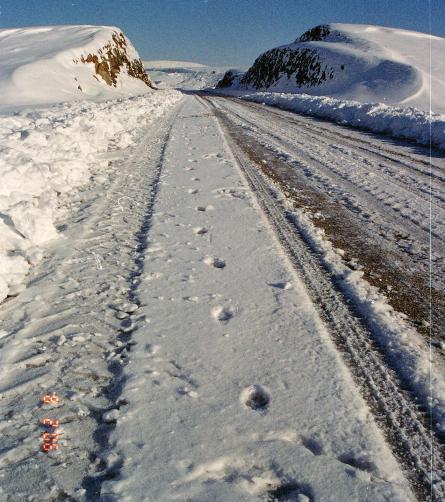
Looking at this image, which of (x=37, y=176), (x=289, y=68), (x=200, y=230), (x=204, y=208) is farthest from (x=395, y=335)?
(x=289, y=68)

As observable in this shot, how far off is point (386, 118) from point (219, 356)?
11.1m

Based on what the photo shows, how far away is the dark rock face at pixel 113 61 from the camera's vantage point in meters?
29.6

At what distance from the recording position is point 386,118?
11500 mm

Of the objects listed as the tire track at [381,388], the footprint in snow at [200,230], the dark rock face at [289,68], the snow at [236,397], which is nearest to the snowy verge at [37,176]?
the snow at [236,397]

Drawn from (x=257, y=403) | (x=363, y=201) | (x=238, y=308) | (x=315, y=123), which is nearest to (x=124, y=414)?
(x=257, y=403)

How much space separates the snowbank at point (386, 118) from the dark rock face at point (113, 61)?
1826 cm

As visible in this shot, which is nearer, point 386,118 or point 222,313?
point 222,313

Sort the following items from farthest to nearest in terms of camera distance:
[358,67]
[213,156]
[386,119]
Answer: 1. [358,67]
2. [386,119]
3. [213,156]

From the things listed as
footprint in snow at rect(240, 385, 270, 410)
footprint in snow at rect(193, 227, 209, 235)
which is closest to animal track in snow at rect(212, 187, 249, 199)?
footprint in snow at rect(193, 227, 209, 235)

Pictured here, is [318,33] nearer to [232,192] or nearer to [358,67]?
[358,67]

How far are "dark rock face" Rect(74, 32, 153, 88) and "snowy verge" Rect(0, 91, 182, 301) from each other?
2183cm

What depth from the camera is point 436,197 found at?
527 cm

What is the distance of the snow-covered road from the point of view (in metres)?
1.70

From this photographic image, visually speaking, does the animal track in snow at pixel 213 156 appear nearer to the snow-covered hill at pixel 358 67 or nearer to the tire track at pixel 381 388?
the tire track at pixel 381 388
